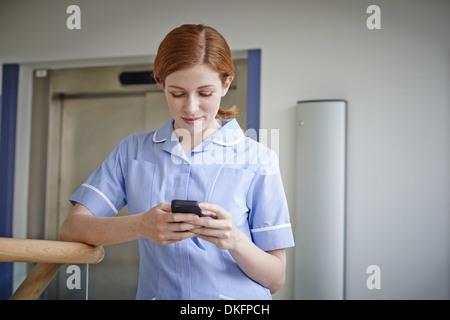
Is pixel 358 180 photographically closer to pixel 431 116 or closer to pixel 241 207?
pixel 431 116

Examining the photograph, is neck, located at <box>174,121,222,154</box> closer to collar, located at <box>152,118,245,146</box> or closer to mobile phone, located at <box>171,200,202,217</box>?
collar, located at <box>152,118,245,146</box>

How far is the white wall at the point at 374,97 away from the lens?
1556 millimetres

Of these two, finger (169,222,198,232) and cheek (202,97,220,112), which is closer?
finger (169,222,198,232)

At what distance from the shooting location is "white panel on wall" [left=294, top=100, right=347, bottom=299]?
5.25ft

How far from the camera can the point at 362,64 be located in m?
1.64

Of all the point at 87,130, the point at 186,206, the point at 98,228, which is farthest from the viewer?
the point at 87,130

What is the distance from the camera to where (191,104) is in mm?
744

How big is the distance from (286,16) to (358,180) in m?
0.66

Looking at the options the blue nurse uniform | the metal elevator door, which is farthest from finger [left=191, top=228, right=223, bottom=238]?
the metal elevator door

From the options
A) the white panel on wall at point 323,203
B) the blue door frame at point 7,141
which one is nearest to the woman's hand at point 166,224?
the white panel on wall at point 323,203

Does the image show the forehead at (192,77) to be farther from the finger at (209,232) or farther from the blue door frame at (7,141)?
the blue door frame at (7,141)

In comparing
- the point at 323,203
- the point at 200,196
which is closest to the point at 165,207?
the point at 200,196

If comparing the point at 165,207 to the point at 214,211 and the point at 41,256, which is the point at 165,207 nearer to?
the point at 214,211

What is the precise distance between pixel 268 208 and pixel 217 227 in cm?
15
